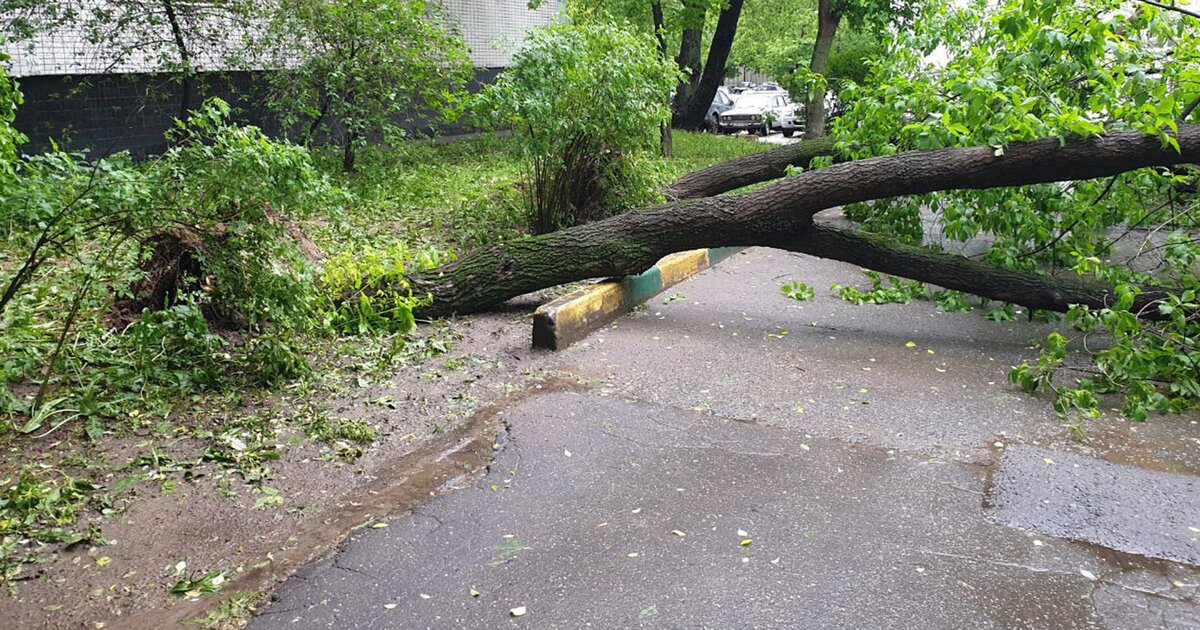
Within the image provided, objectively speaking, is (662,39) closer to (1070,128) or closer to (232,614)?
(1070,128)

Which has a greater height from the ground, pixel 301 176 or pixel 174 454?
pixel 301 176

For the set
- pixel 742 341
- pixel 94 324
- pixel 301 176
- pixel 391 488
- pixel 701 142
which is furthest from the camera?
pixel 701 142

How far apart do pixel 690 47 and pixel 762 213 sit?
507 inches

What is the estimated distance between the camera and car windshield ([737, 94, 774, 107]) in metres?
29.1

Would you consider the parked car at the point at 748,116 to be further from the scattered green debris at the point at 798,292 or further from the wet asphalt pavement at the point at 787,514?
the wet asphalt pavement at the point at 787,514

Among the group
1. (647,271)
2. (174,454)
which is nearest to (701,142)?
(647,271)

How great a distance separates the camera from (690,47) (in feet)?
62.5

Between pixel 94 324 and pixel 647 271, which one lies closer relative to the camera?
pixel 94 324

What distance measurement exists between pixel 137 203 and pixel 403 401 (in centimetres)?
174

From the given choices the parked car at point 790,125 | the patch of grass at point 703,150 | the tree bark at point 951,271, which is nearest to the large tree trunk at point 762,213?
the tree bark at point 951,271

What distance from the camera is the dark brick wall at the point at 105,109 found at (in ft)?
36.7

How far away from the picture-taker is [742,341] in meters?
6.69

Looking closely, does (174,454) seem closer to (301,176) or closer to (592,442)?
(301,176)

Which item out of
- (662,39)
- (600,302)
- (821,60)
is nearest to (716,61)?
(821,60)
